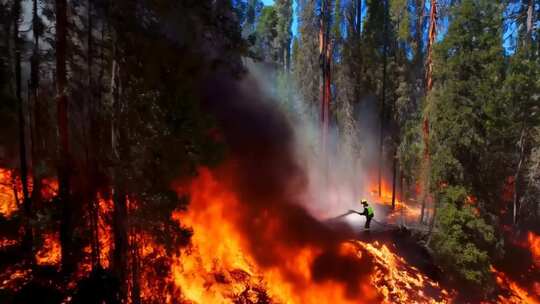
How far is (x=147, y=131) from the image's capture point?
10648 mm

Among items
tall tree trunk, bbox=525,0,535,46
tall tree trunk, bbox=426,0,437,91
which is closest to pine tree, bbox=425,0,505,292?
tall tree trunk, bbox=426,0,437,91

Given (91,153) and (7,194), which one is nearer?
(91,153)

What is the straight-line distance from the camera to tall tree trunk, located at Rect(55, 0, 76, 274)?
11.3 metres

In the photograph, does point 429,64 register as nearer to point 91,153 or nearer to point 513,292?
point 513,292

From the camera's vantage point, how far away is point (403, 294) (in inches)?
685

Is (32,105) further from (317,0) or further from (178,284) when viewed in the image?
(317,0)

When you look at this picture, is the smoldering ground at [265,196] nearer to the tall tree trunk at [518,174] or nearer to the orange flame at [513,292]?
the orange flame at [513,292]

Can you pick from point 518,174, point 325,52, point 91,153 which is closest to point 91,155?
point 91,153

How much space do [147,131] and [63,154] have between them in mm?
2990

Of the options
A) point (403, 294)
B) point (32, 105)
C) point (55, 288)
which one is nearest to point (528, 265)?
point (403, 294)

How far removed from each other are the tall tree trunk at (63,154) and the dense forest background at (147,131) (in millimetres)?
40

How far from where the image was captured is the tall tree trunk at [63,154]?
1129 cm

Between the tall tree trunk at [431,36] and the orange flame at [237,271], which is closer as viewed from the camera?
the orange flame at [237,271]

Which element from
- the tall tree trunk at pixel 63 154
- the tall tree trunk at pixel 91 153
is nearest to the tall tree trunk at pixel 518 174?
the tall tree trunk at pixel 91 153
